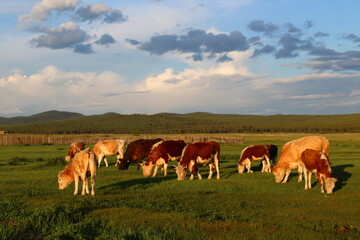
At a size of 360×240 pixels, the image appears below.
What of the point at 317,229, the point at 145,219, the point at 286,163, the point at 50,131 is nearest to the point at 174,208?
the point at 145,219

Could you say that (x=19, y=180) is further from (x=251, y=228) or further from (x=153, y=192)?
(x=251, y=228)

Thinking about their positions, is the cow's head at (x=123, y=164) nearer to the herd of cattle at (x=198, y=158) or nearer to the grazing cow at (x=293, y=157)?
the herd of cattle at (x=198, y=158)

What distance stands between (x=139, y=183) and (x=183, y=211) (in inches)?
318

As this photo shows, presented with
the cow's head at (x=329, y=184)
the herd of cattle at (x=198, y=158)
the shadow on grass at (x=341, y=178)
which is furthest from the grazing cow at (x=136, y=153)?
the cow's head at (x=329, y=184)

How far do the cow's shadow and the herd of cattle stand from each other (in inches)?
32.2

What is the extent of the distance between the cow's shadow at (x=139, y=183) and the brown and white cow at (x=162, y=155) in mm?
643

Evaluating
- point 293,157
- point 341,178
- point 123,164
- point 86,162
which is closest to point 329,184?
point 293,157

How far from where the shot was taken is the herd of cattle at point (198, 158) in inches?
650

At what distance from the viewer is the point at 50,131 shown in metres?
190

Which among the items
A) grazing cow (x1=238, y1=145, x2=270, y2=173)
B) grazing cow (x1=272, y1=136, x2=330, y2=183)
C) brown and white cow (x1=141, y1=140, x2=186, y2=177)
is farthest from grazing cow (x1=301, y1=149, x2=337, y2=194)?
brown and white cow (x1=141, y1=140, x2=186, y2=177)

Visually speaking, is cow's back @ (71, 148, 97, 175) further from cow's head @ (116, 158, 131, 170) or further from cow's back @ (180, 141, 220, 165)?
cow's head @ (116, 158, 131, 170)

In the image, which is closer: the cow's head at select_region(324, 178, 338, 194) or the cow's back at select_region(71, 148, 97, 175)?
the cow's back at select_region(71, 148, 97, 175)

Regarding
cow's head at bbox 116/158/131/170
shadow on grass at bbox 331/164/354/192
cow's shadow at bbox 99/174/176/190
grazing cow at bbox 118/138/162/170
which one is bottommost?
cow's shadow at bbox 99/174/176/190

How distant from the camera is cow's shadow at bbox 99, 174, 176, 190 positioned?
1919cm
